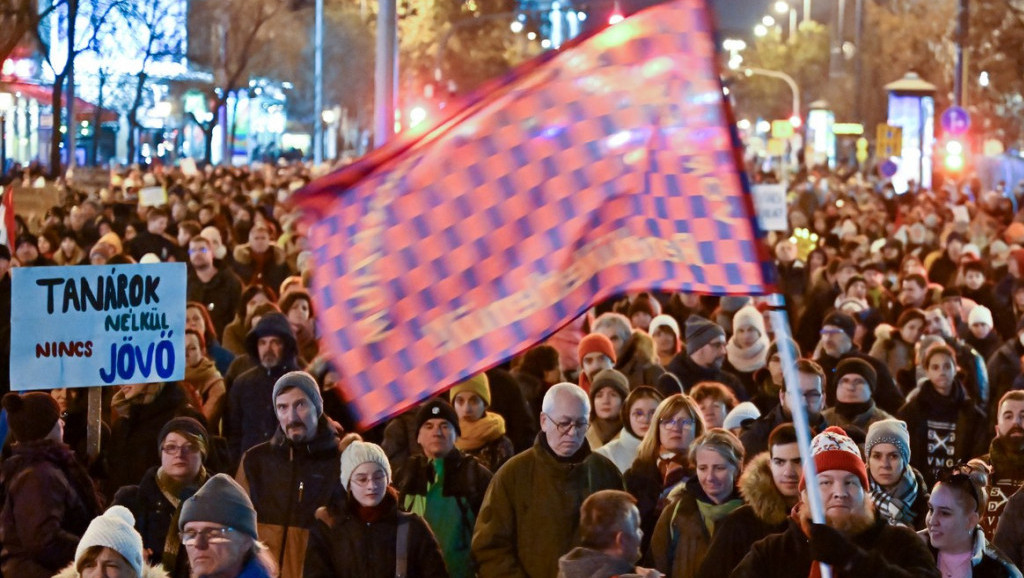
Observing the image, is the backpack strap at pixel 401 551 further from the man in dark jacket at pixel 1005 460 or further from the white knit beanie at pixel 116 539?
the man in dark jacket at pixel 1005 460

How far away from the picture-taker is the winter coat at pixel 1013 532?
310 inches

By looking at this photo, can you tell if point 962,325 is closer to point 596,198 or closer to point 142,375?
point 142,375

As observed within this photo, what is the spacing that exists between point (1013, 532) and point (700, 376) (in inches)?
163

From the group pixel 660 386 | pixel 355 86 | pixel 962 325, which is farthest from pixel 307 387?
pixel 355 86

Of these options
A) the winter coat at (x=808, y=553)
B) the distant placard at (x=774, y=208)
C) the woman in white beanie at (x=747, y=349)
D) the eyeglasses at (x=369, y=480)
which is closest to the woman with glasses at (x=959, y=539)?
the winter coat at (x=808, y=553)

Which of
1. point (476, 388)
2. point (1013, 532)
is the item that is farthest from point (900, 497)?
point (476, 388)

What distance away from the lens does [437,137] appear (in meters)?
5.39

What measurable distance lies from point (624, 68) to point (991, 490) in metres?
4.26

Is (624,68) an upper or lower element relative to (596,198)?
upper

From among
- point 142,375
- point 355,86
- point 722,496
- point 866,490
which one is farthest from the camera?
point 355,86

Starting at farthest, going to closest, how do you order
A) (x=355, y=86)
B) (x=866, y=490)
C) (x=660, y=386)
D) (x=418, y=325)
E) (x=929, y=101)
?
(x=355, y=86), (x=929, y=101), (x=660, y=386), (x=866, y=490), (x=418, y=325)

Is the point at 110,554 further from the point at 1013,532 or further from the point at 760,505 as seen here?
the point at 1013,532

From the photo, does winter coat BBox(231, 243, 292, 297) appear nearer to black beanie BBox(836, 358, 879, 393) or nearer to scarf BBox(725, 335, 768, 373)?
scarf BBox(725, 335, 768, 373)

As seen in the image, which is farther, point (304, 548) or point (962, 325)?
point (962, 325)
